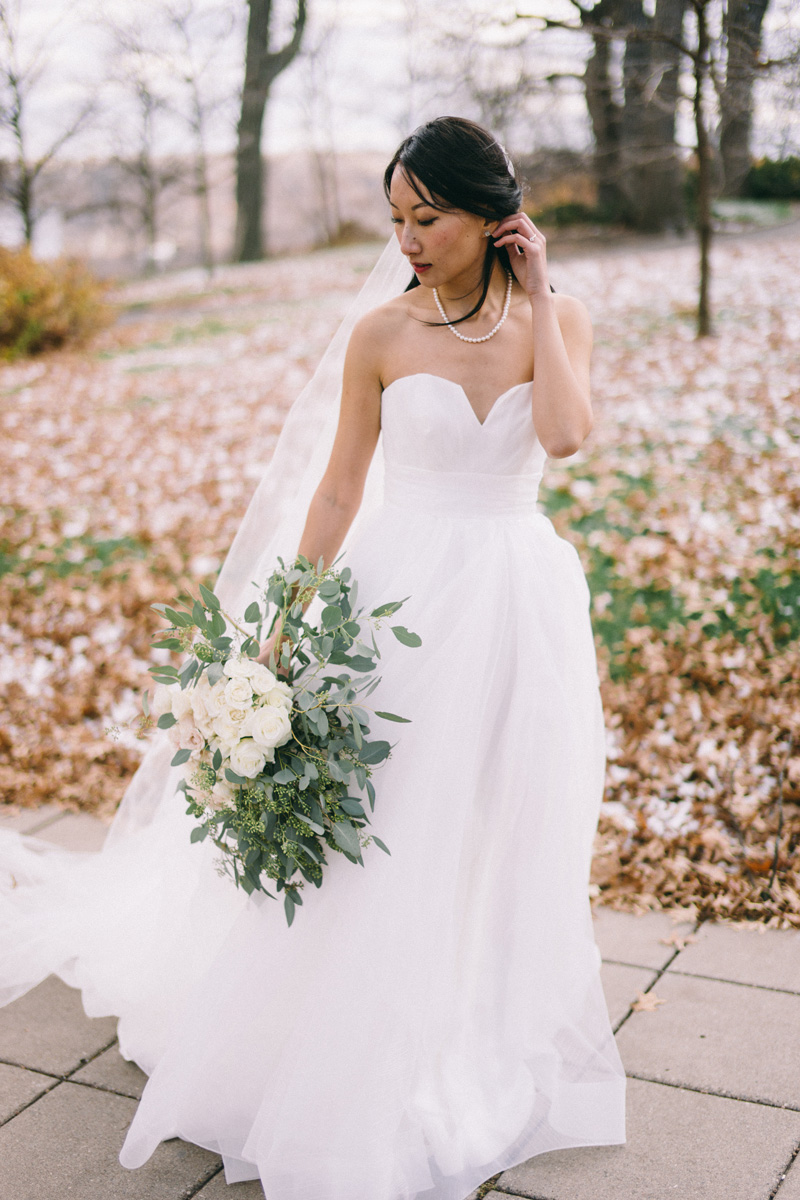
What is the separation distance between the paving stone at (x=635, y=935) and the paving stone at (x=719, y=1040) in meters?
0.13

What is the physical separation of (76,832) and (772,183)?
18.3 meters

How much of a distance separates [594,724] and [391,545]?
730 mm

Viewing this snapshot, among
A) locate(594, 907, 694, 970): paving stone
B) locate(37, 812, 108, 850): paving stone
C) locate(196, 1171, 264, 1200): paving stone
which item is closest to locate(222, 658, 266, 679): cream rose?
locate(196, 1171, 264, 1200): paving stone

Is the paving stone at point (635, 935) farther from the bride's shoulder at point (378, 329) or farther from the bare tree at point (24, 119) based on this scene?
the bare tree at point (24, 119)

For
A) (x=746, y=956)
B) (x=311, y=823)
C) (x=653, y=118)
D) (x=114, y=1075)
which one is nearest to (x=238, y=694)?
(x=311, y=823)

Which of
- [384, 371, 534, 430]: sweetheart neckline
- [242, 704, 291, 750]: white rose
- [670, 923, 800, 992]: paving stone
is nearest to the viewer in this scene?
[242, 704, 291, 750]: white rose

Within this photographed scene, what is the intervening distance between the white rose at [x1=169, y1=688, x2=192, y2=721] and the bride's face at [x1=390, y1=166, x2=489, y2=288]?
1123 millimetres

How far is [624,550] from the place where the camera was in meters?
6.31

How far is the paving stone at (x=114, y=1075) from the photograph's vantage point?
2.88 m

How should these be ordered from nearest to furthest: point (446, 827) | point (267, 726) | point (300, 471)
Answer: point (267, 726) < point (446, 827) < point (300, 471)

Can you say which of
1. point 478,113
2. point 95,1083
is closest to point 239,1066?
point 95,1083

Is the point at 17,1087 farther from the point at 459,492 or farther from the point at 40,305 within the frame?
the point at 40,305

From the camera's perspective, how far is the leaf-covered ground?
4.35m

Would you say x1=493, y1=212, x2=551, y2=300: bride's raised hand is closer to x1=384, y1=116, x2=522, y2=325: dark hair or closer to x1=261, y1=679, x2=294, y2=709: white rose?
x1=384, y1=116, x2=522, y2=325: dark hair
